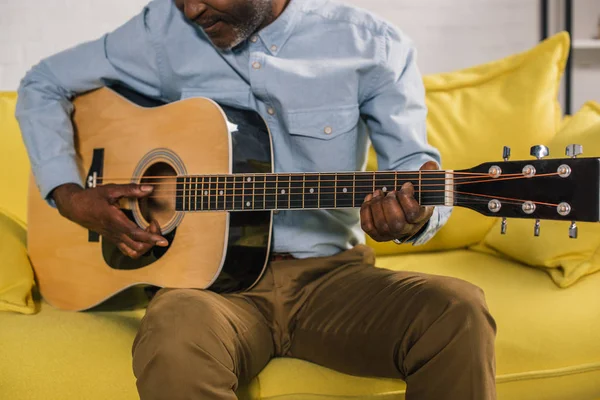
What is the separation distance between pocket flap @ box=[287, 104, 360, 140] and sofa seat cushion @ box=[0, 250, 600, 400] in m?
0.49

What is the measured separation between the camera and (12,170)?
193 cm

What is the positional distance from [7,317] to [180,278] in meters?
0.41

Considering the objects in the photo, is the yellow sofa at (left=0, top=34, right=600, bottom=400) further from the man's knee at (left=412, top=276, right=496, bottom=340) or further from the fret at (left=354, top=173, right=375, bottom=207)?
the fret at (left=354, top=173, right=375, bottom=207)

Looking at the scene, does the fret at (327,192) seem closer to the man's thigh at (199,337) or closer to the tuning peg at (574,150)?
the man's thigh at (199,337)

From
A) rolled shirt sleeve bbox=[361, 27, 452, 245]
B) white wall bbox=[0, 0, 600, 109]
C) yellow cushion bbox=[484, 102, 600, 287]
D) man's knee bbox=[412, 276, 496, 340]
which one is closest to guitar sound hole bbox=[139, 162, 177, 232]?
rolled shirt sleeve bbox=[361, 27, 452, 245]

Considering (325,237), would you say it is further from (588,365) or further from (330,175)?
(588,365)

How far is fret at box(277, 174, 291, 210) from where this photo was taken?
1.33 m

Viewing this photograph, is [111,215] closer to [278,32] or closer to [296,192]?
[296,192]

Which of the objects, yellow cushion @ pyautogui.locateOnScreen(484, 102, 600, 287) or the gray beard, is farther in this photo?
yellow cushion @ pyautogui.locateOnScreen(484, 102, 600, 287)

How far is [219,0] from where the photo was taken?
56.4 inches

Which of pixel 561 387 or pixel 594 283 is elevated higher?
pixel 594 283

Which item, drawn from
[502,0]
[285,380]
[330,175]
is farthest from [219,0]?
[502,0]

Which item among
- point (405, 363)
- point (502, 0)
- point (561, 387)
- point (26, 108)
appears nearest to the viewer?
point (405, 363)

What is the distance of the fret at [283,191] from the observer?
1.33m
